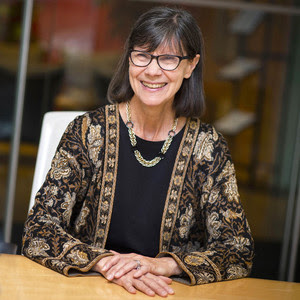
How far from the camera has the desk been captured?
149 centimetres

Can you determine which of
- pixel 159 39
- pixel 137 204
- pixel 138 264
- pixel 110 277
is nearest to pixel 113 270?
pixel 110 277

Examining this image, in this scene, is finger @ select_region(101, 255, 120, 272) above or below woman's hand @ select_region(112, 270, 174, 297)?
above

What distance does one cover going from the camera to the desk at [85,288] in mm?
1485

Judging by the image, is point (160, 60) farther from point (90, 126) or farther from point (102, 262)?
point (102, 262)

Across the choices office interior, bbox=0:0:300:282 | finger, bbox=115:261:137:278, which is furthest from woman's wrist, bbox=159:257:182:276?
office interior, bbox=0:0:300:282

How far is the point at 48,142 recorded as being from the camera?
7.67 feet

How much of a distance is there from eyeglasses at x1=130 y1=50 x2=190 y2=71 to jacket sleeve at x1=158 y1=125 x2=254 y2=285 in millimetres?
338

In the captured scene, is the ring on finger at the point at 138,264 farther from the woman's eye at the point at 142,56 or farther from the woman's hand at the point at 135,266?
the woman's eye at the point at 142,56

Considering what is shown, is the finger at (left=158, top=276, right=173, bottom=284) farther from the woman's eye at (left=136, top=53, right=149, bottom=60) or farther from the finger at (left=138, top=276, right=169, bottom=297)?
the woman's eye at (left=136, top=53, right=149, bottom=60)

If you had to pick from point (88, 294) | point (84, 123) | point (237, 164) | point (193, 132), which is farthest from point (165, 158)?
point (237, 164)

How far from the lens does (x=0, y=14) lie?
417 centimetres

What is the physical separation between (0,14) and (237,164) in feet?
6.77

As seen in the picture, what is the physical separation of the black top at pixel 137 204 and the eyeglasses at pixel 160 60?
34 cm

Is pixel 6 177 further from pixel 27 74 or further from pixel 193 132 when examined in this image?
pixel 193 132
